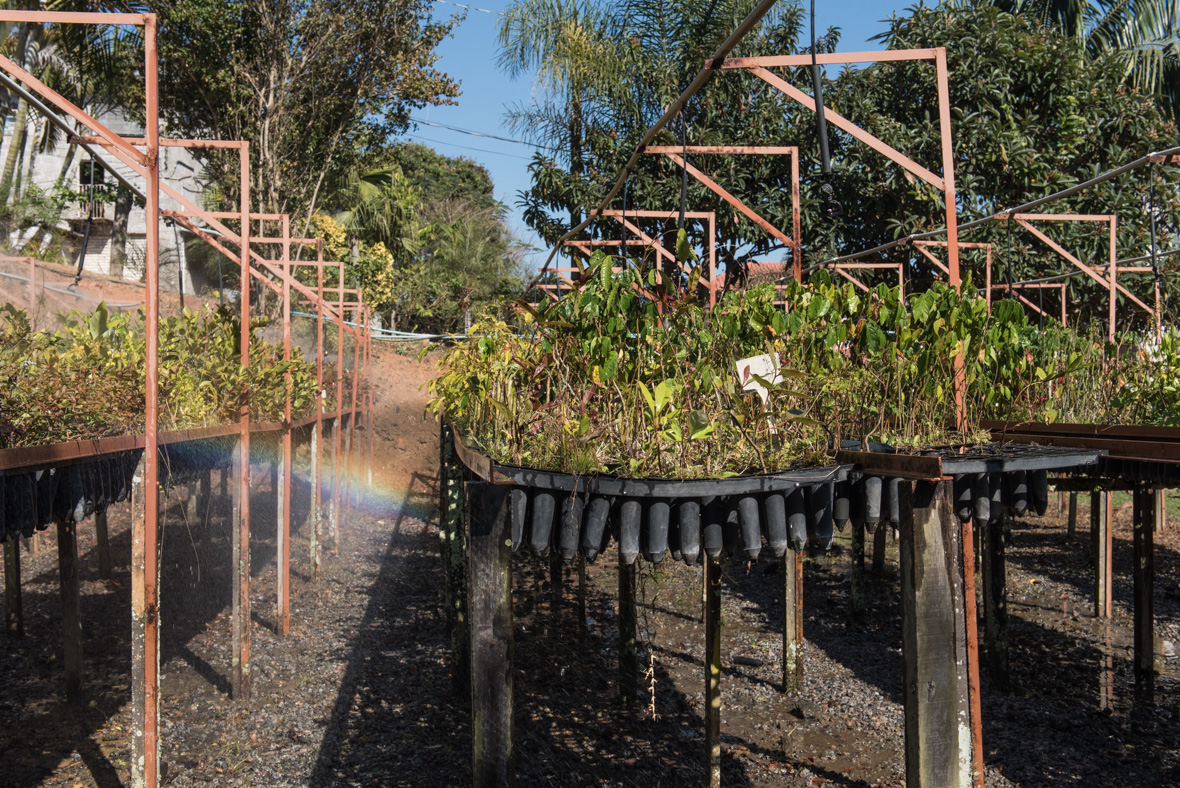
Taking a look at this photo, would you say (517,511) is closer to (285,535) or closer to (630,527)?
(630,527)

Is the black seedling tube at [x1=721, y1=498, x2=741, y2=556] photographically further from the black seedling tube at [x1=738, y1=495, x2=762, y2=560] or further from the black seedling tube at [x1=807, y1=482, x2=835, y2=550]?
the black seedling tube at [x1=807, y1=482, x2=835, y2=550]

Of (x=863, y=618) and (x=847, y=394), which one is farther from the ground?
(x=847, y=394)

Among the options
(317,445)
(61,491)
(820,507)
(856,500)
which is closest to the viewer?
(820,507)

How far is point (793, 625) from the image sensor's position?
6215 mm

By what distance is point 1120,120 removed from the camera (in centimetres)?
1224

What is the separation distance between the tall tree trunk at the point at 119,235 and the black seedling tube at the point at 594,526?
25.3 metres

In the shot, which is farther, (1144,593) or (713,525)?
(1144,593)

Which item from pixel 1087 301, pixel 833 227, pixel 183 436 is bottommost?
pixel 183 436

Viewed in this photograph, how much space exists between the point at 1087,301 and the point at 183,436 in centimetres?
1216

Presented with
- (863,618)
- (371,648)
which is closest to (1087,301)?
(863,618)

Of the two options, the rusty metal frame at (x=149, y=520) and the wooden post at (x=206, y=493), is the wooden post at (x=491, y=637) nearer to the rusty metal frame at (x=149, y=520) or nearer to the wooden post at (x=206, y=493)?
the rusty metal frame at (x=149, y=520)

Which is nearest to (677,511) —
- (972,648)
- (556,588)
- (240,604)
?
(972,648)

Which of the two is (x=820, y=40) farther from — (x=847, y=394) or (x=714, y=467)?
(x=714, y=467)

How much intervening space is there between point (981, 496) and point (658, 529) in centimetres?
136
